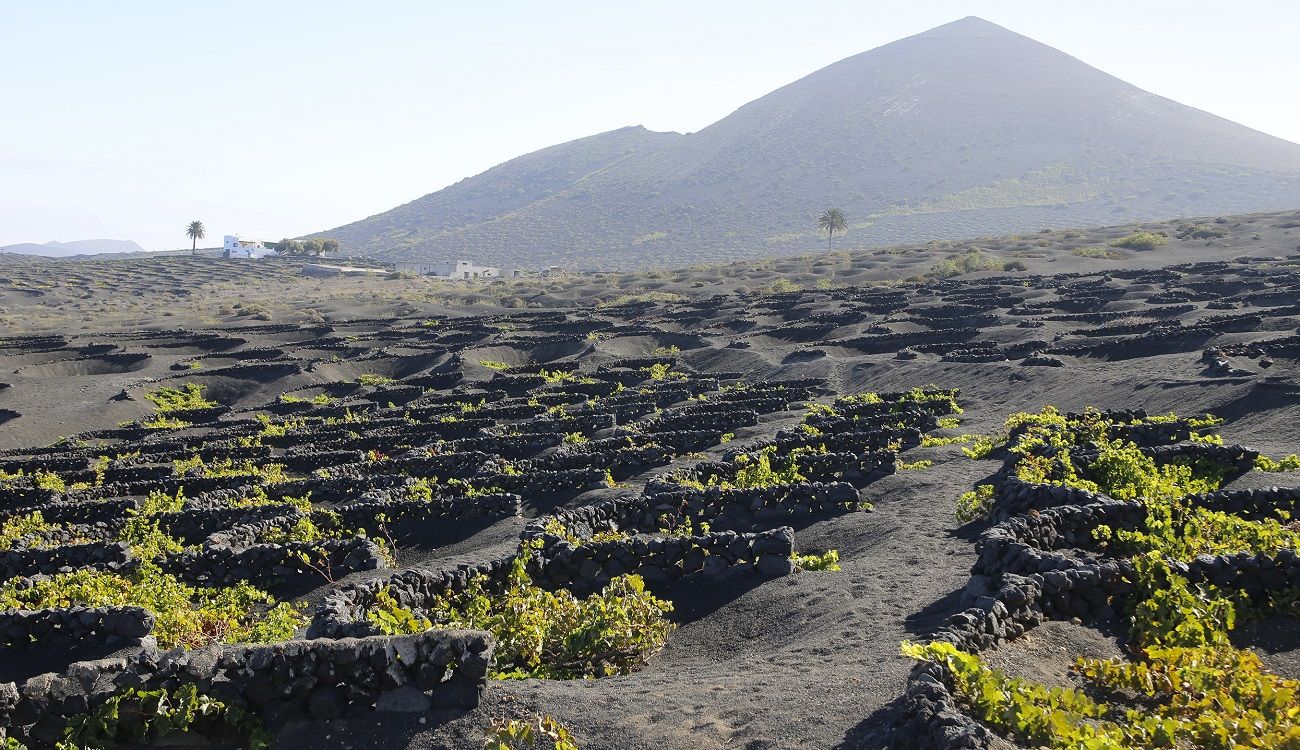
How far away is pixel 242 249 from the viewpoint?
16900 cm

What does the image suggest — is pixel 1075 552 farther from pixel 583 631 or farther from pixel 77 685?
pixel 77 685

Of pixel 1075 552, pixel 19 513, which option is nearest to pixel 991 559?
pixel 1075 552

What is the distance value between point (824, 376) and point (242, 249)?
150790 mm

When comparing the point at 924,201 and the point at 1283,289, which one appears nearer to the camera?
the point at 1283,289

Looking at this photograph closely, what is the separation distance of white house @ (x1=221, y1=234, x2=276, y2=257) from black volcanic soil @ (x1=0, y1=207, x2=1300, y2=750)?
70.5 m

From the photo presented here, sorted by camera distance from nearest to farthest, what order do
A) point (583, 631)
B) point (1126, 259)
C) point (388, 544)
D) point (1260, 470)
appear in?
1. point (583, 631)
2. point (1260, 470)
3. point (388, 544)
4. point (1126, 259)

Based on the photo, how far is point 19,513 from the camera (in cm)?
2408

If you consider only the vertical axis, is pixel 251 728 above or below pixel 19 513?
above

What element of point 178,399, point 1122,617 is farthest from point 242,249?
point 1122,617

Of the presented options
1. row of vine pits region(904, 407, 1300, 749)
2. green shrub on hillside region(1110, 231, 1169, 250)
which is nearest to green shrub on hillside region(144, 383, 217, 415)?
row of vine pits region(904, 407, 1300, 749)

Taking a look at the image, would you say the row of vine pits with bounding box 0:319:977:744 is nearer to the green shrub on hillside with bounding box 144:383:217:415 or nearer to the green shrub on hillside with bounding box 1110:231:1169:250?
the green shrub on hillside with bounding box 144:383:217:415

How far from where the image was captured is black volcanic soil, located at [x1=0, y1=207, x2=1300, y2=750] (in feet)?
30.0

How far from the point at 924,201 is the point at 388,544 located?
18443 cm

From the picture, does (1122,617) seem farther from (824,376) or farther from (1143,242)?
(1143,242)
